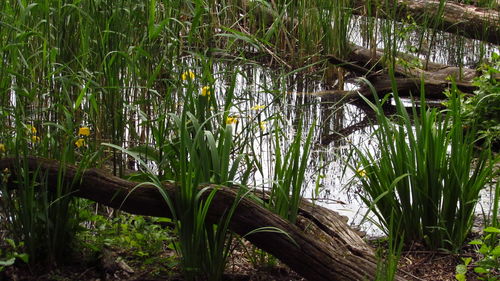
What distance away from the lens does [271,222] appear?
2.70 metres

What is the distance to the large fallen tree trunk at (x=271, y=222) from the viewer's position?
2.68m

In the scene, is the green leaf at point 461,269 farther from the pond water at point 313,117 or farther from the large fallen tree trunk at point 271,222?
the pond water at point 313,117

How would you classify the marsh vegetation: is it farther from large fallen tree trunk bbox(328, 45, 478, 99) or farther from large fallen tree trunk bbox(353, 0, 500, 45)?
large fallen tree trunk bbox(353, 0, 500, 45)

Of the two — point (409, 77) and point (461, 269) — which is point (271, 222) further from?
point (409, 77)

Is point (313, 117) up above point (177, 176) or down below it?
below

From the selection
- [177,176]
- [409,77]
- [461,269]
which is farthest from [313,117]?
[461,269]

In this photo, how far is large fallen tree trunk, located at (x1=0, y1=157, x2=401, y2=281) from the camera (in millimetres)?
2676

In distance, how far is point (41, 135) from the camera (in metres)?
3.52

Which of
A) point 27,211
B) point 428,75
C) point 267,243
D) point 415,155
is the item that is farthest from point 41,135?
point 428,75

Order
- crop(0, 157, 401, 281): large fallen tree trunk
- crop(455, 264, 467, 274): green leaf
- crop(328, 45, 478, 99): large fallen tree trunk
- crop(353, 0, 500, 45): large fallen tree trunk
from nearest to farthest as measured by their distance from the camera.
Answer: crop(0, 157, 401, 281): large fallen tree trunk < crop(455, 264, 467, 274): green leaf < crop(328, 45, 478, 99): large fallen tree trunk < crop(353, 0, 500, 45): large fallen tree trunk

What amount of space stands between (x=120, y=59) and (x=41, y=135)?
0.51m

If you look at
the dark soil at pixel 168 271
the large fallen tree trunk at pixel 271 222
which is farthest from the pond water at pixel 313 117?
the dark soil at pixel 168 271

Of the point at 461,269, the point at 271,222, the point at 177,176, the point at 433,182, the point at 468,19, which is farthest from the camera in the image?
the point at 468,19

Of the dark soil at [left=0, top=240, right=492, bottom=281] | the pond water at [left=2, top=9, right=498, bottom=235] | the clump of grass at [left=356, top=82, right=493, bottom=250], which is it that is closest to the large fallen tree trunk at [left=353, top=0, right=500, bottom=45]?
the pond water at [left=2, top=9, right=498, bottom=235]
